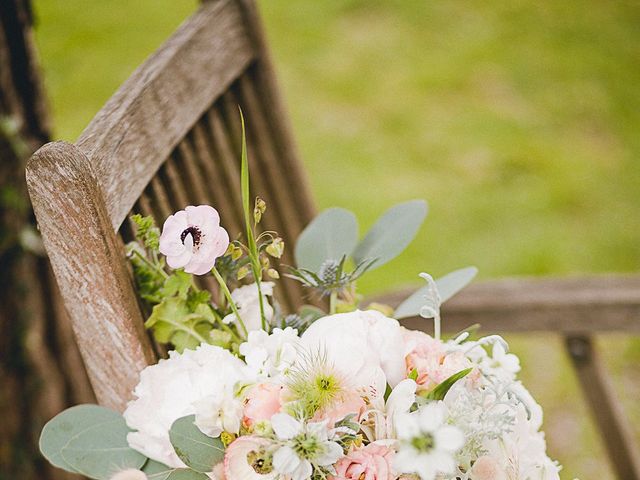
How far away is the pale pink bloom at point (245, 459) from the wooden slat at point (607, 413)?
92cm

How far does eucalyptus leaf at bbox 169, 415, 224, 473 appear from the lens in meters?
0.66

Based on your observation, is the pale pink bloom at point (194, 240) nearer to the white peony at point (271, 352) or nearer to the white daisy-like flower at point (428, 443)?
the white peony at point (271, 352)

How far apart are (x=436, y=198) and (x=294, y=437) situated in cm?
225

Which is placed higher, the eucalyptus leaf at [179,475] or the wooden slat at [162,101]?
the wooden slat at [162,101]

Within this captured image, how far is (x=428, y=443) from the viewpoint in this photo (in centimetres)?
52

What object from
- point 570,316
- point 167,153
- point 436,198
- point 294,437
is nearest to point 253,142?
point 167,153

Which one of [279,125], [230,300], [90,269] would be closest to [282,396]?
[230,300]

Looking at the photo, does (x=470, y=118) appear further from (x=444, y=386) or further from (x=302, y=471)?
(x=302, y=471)

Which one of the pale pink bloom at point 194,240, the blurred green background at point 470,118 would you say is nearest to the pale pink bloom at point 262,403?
the pale pink bloom at point 194,240

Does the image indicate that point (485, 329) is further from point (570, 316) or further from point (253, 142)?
point (253, 142)

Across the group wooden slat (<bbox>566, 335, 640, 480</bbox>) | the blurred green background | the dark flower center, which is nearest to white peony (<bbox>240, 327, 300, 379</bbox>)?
the dark flower center

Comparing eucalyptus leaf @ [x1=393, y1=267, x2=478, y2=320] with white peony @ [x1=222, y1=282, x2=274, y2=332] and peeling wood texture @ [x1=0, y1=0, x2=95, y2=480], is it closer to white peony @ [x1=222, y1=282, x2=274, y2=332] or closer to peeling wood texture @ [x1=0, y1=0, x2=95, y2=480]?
white peony @ [x1=222, y1=282, x2=274, y2=332]

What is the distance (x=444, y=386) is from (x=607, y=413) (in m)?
0.94

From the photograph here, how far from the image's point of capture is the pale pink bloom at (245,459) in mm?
615
